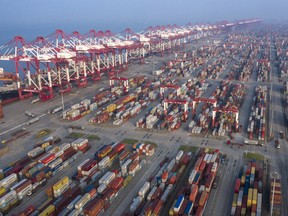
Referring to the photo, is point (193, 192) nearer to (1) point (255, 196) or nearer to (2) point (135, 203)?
(2) point (135, 203)

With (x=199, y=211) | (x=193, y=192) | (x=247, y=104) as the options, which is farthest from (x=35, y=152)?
(x=247, y=104)

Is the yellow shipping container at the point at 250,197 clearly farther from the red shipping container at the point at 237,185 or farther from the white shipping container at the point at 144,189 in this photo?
the white shipping container at the point at 144,189

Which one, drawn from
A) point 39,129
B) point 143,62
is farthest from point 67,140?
point 143,62

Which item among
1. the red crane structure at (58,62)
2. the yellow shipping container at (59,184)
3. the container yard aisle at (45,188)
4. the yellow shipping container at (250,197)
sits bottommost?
the container yard aisle at (45,188)

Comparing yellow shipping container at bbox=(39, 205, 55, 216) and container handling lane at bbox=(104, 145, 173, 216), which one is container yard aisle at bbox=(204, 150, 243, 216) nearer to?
container handling lane at bbox=(104, 145, 173, 216)

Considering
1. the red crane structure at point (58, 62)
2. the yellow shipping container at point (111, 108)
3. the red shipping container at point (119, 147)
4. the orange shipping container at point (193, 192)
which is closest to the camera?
the orange shipping container at point (193, 192)

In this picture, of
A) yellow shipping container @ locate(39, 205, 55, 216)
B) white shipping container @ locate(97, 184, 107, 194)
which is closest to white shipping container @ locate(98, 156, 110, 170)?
white shipping container @ locate(97, 184, 107, 194)

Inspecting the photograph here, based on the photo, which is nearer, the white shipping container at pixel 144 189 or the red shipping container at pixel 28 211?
the red shipping container at pixel 28 211

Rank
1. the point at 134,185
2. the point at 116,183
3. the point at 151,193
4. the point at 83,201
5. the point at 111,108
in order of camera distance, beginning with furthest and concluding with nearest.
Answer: the point at 111,108 < the point at 134,185 < the point at 116,183 < the point at 151,193 < the point at 83,201

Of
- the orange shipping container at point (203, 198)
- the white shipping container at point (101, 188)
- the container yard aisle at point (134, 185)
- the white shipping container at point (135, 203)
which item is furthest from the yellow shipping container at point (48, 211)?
the orange shipping container at point (203, 198)

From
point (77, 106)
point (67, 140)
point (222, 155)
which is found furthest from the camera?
point (77, 106)

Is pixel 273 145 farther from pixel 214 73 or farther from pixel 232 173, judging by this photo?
pixel 214 73
